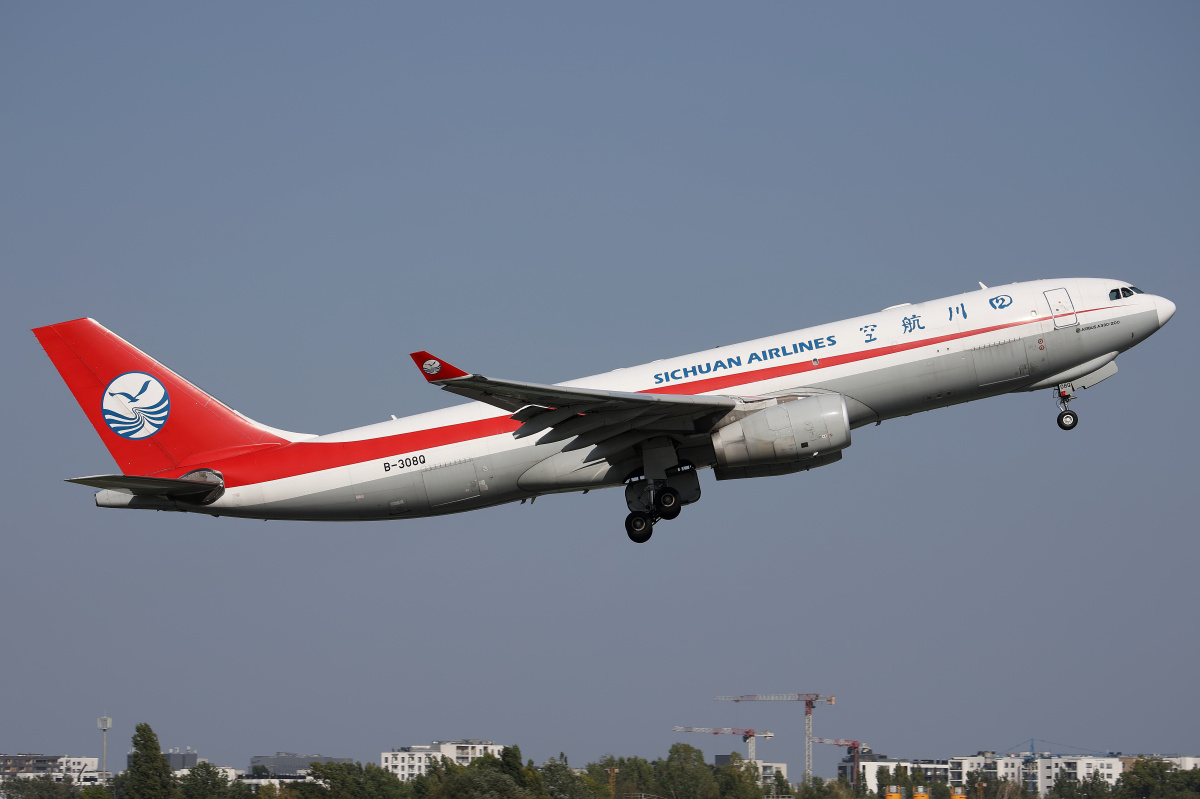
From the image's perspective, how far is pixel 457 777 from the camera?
6731 centimetres

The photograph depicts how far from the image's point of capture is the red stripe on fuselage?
32.5m

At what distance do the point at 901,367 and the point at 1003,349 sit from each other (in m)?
2.78

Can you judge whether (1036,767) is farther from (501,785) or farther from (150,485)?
(150,485)

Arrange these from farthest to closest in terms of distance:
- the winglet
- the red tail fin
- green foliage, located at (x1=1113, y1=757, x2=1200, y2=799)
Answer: green foliage, located at (x1=1113, y1=757, x2=1200, y2=799) < the red tail fin < the winglet

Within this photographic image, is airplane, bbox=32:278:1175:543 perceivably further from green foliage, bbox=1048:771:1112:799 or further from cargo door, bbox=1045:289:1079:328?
green foliage, bbox=1048:771:1112:799

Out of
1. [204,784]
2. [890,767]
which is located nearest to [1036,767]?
[890,767]

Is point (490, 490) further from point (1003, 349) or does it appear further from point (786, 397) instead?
point (1003, 349)

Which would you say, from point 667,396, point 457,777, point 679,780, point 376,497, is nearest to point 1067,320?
point 667,396

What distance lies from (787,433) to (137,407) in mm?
18863

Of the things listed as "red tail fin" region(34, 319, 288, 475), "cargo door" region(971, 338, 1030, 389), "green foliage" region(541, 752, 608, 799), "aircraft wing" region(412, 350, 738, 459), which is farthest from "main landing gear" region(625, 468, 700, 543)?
"green foliage" region(541, 752, 608, 799)

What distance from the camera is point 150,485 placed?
108 feet

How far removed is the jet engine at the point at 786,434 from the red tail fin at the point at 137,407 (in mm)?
13135

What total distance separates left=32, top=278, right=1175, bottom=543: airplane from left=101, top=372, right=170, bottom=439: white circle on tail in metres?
0.05

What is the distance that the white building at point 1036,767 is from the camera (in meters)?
123
